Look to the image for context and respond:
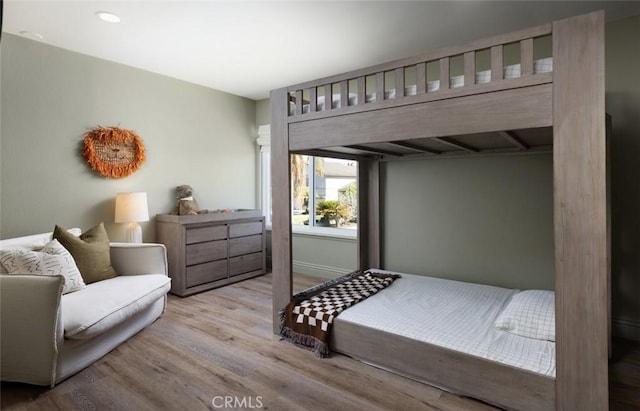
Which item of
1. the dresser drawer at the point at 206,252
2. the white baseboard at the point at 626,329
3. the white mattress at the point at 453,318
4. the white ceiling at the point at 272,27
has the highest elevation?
the white ceiling at the point at 272,27

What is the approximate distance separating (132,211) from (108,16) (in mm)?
1666

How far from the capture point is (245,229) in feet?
14.4

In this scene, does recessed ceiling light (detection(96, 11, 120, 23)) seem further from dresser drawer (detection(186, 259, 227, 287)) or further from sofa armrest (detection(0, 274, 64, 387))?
dresser drawer (detection(186, 259, 227, 287))

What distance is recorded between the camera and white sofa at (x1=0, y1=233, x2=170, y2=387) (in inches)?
79.9

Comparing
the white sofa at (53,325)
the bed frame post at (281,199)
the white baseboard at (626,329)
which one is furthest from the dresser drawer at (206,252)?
the white baseboard at (626,329)

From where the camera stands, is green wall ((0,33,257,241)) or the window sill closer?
green wall ((0,33,257,241))

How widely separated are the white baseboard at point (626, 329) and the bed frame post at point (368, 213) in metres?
1.96

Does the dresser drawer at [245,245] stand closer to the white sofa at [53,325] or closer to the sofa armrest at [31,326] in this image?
the white sofa at [53,325]

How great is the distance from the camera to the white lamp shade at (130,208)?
135 inches

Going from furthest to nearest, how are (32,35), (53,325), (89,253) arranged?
(32,35), (89,253), (53,325)

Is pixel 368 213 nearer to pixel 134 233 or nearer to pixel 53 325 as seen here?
pixel 134 233

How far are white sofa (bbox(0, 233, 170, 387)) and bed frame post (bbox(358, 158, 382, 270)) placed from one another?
2149 millimetres

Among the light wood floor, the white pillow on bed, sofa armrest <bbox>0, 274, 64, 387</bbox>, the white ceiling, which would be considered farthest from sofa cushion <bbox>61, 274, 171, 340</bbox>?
the white pillow on bed

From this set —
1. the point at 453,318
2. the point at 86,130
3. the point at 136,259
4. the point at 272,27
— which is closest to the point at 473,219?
the point at 453,318
